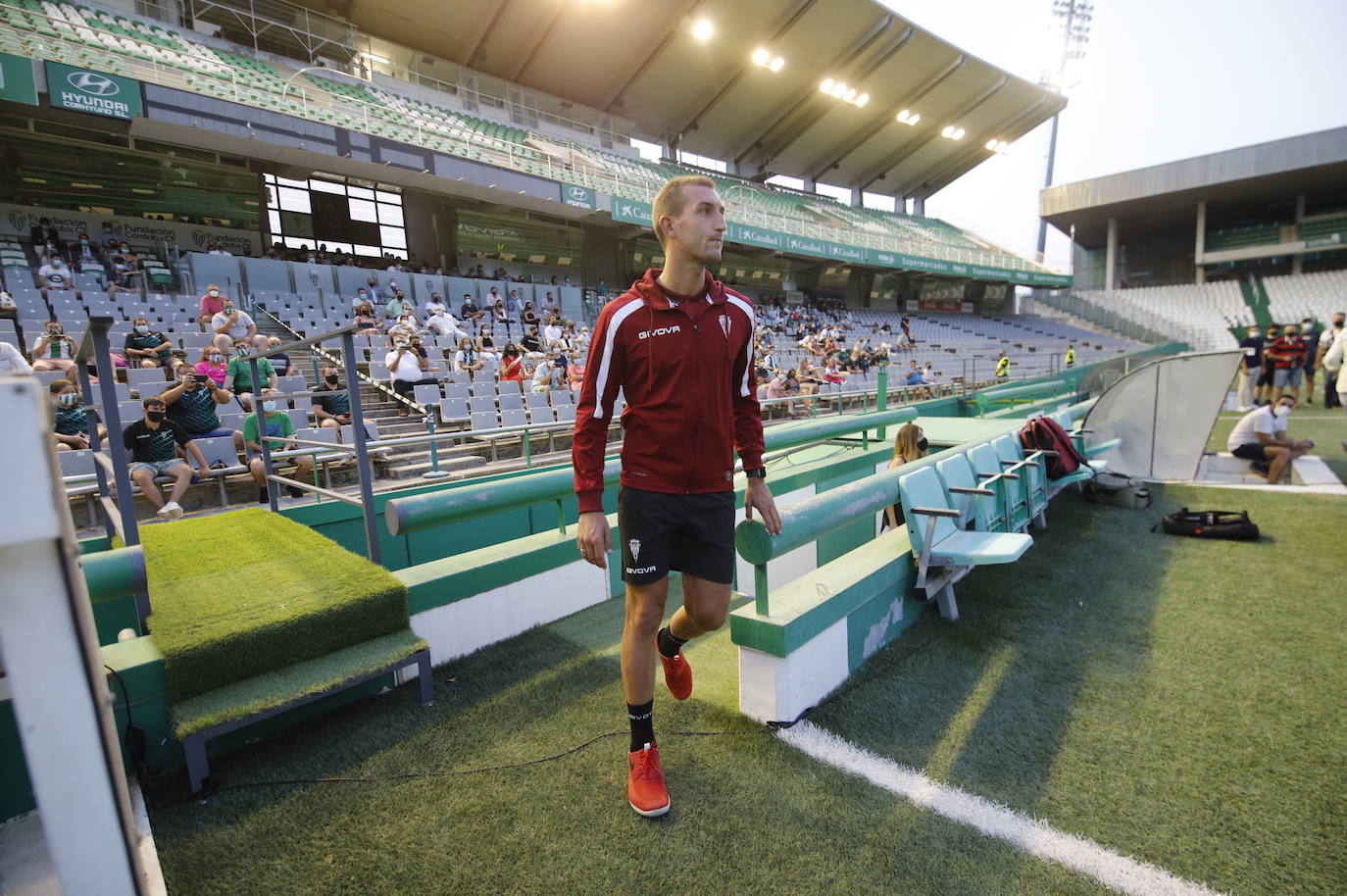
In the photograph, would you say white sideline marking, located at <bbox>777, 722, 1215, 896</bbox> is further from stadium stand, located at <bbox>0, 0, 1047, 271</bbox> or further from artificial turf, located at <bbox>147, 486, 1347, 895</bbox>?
stadium stand, located at <bbox>0, 0, 1047, 271</bbox>

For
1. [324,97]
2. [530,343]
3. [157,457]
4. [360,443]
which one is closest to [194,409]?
[157,457]

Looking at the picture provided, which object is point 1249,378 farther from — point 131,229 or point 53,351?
point 131,229

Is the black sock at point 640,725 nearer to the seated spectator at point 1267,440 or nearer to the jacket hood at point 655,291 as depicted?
the jacket hood at point 655,291

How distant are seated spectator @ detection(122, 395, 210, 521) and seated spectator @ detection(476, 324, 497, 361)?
567 cm

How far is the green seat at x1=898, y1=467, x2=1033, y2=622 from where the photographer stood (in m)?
2.86

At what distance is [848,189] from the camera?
3506cm

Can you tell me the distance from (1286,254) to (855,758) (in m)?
47.1

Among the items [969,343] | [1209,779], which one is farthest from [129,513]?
[969,343]

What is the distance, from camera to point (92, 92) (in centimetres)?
1002

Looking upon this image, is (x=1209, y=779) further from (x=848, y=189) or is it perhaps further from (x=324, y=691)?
(x=848, y=189)

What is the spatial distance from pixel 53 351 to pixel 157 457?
12.7 ft

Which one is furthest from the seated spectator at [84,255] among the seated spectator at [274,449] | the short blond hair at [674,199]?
the short blond hair at [674,199]

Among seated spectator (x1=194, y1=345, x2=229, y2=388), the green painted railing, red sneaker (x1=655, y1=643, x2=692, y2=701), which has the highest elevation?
seated spectator (x1=194, y1=345, x2=229, y2=388)

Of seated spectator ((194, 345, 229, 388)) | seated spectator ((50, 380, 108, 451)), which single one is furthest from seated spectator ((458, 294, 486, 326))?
seated spectator ((50, 380, 108, 451))
